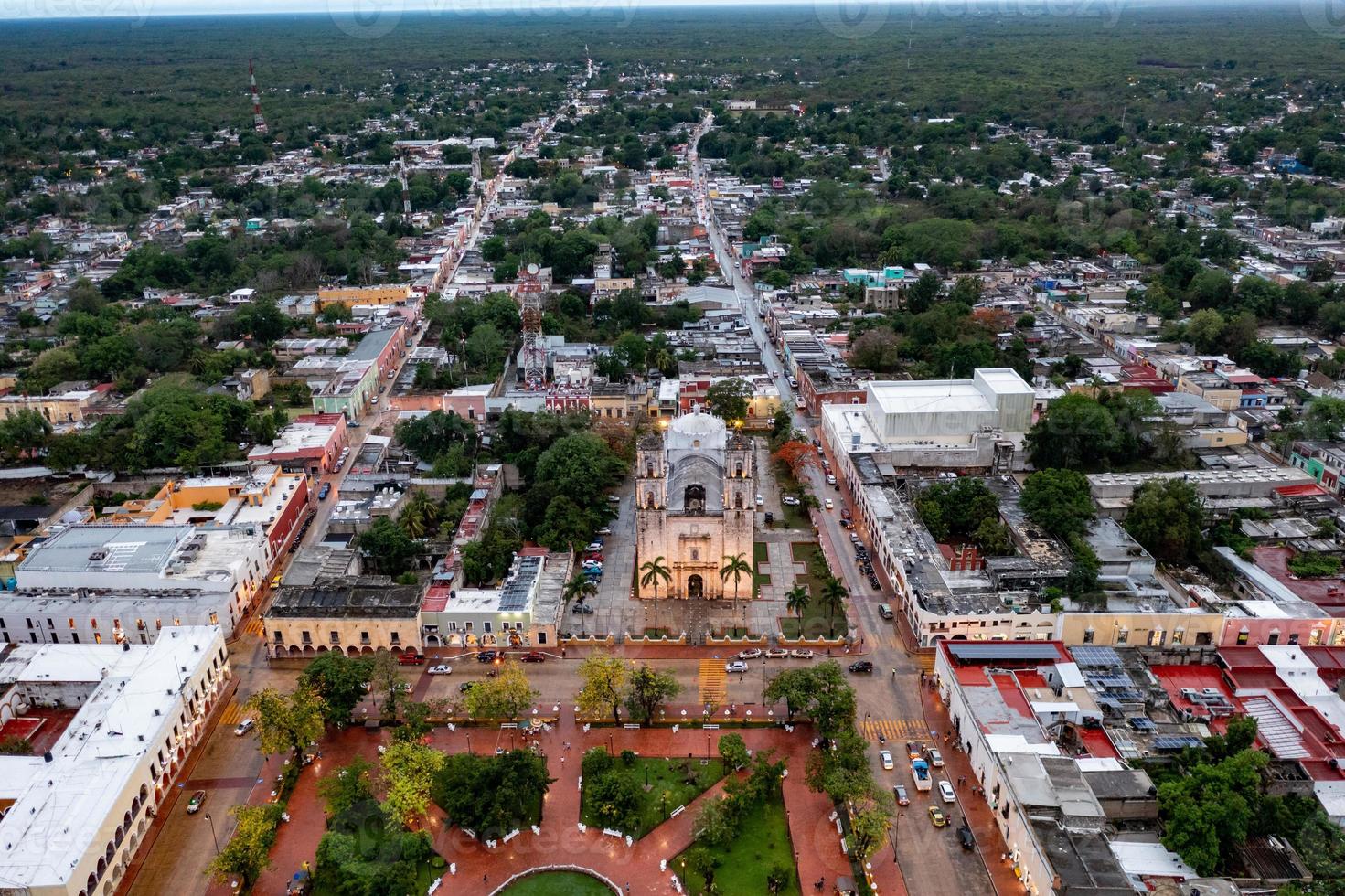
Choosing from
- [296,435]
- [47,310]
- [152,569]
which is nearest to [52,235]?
[47,310]

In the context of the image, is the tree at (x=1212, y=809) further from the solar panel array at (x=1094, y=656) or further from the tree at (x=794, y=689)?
the tree at (x=794, y=689)

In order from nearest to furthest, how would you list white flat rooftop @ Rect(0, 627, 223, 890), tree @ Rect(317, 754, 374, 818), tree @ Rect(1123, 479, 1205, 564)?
white flat rooftop @ Rect(0, 627, 223, 890), tree @ Rect(317, 754, 374, 818), tree @ Rect(1123, 479, 1205, 564)

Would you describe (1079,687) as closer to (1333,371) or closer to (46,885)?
(46,885)

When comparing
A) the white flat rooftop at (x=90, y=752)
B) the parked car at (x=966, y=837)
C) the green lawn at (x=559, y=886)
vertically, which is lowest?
the green lawn at (x=559, y=886)

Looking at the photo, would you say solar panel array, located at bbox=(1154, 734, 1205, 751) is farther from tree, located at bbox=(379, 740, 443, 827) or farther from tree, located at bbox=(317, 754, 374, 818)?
tree, located at bbox=(317, 754, 374, 818)

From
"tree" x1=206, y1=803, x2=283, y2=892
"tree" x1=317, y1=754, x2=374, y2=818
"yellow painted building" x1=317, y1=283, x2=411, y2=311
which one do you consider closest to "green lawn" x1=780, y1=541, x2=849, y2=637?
"tree" x1=317, y1=754, x2=374, y2=818

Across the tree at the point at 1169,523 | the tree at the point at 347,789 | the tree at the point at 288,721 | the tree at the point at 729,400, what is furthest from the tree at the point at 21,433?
the tree at the point at 1169,523

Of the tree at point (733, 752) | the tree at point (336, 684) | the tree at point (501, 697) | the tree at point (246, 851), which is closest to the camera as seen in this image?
the tree at point (246, 851)
